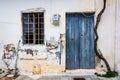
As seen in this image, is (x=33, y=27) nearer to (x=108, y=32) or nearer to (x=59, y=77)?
(x=59, y=77)

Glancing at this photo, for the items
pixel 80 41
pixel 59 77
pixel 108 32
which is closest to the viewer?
pixel 59 77

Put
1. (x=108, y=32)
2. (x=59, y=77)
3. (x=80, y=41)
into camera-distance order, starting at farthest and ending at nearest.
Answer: (x=80, y=41), (x=108, y=32), (x=59, y=77)

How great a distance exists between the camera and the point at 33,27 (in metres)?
10.5

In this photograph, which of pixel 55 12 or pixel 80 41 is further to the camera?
pixel 80 41

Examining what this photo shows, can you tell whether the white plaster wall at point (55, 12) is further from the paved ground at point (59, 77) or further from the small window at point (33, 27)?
the paved ground at point (59, 77)

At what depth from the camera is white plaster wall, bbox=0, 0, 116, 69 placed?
10.1 metres

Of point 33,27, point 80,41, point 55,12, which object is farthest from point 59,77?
point 55,12

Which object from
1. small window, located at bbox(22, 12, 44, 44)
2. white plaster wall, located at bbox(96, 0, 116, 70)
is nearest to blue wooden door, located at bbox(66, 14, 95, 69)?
white plaster wall, located at bbox(96, 0, 116, 70)

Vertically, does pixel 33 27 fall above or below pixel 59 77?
above

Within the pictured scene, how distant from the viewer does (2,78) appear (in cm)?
948

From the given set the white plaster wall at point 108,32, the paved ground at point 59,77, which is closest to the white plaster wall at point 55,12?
the white plaster wall at point 108,32

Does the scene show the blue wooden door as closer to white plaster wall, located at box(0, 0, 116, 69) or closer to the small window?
white plaster wall, located at box(0, 0, 116, 69)

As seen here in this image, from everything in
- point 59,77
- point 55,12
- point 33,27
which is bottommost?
point 59,77

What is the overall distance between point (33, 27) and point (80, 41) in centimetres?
216
